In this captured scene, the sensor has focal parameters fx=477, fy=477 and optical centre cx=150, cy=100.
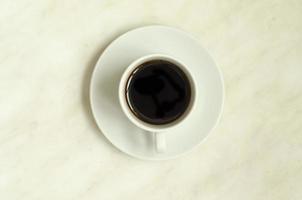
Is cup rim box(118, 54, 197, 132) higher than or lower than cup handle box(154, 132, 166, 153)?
higher

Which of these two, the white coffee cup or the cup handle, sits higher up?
the white coffee cup

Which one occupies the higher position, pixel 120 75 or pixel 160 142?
pixel 120 75

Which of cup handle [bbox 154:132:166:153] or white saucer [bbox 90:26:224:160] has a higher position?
white saucer [bbox 90:26:224:160]

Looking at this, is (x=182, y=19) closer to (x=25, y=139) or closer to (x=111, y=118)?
(x=111, y=118)

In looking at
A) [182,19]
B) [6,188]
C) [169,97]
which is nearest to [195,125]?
[169,97]
